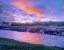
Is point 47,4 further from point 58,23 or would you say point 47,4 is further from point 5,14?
point 5,14

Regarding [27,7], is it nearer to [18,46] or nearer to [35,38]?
[35,38]

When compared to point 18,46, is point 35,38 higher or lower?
higher

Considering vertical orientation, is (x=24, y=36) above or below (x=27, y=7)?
below

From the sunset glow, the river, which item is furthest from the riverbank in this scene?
the sunset glow

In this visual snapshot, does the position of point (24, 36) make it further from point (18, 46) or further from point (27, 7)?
point (27, 7)

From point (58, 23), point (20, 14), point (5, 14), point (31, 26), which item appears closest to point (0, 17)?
point (5, 14)

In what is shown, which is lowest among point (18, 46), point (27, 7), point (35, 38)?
point (18, 46)

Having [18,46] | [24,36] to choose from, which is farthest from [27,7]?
[18,46]

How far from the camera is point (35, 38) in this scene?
3676mm

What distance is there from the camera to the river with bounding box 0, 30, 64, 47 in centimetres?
363

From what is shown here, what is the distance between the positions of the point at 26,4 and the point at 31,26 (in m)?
0.46

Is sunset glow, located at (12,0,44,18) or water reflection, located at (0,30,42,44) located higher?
sunset glow, located at (12,0,44,18)

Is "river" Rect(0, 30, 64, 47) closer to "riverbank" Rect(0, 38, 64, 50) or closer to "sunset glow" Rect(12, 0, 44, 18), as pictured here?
"riverbank" Rect(0, 38, 64, 50)

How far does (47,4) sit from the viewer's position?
370 centimetres
